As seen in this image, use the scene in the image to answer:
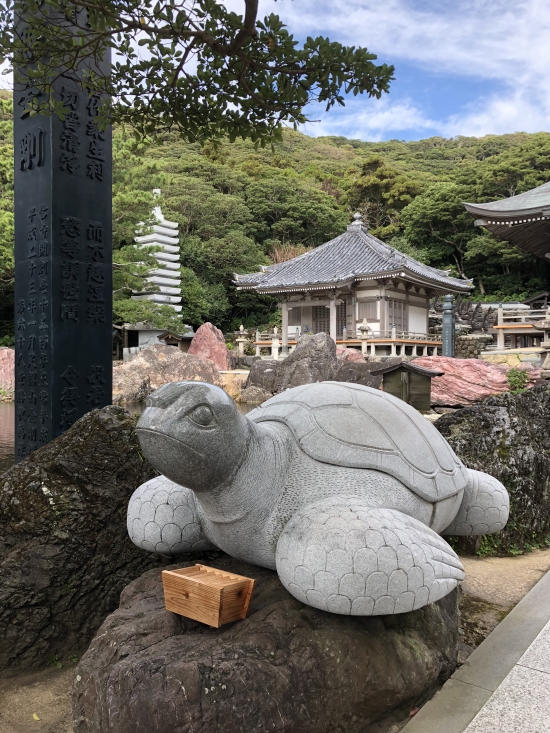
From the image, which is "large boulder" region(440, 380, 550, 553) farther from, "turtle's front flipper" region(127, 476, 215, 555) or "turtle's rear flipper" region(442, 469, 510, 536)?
"turtle's front flipper" region(127, 476, 215, 555)

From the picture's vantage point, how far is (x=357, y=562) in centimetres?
179

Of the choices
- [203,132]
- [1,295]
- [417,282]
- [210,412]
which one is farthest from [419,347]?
[210,412]

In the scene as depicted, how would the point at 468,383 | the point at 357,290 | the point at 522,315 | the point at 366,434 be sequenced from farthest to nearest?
the point at 357,290 < the point at 522,315 < the point at 468,383 < the point at 366,434

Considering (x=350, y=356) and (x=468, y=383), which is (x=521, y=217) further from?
(x=350, y=356)

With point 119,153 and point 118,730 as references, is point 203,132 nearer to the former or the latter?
point 118,730

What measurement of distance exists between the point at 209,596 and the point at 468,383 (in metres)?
12.2

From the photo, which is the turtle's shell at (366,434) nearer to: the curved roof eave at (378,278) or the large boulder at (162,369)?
the large boulder at (162,369)

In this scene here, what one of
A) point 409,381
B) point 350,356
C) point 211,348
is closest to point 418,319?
point 350,356

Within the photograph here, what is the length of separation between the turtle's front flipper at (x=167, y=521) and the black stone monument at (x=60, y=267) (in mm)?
1870

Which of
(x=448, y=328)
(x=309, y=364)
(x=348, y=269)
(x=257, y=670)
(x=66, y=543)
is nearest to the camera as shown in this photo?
(x=257, y=670)

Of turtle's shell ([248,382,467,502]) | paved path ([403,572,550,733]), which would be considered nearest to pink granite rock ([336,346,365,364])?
paved path ([403,572,550,733])

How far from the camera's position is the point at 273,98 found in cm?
331

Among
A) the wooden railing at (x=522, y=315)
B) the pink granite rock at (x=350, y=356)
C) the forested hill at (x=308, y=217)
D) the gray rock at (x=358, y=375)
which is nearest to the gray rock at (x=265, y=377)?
the gray rock at (x=358, y=375)

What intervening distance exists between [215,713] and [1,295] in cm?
2639
